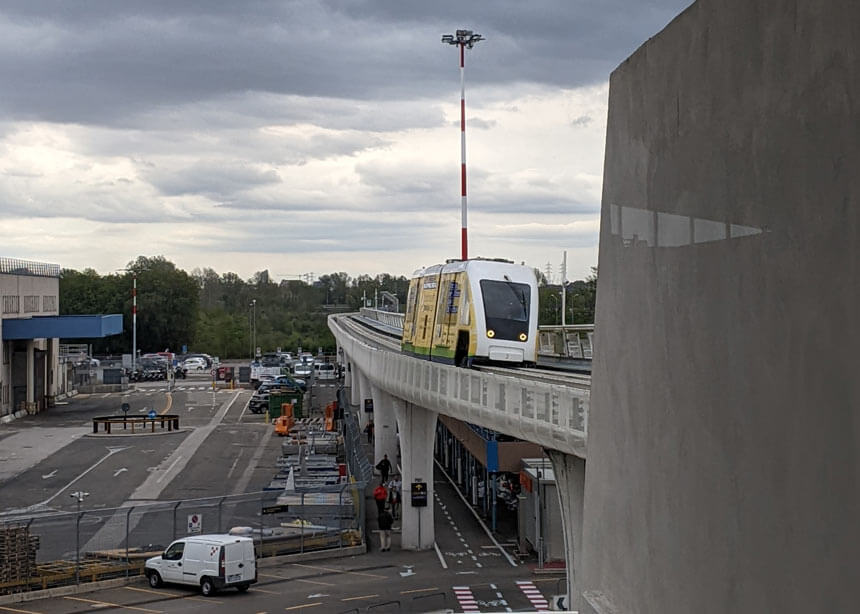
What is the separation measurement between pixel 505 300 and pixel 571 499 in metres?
9.23

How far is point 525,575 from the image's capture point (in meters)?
28.2

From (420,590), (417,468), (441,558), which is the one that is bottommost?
(441,558)

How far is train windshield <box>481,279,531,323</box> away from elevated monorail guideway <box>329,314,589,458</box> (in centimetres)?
190

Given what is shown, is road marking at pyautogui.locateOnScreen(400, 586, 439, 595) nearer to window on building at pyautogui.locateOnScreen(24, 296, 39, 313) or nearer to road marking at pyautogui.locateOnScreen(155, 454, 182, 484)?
road marking at pyautogui.locateOnScreen(155, 454, 182, 484)

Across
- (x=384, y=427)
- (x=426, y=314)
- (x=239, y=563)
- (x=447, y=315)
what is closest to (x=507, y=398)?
(x=447, y=315)

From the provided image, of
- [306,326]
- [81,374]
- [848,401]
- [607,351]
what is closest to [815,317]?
[848,401]

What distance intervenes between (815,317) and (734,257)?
31.7 inches

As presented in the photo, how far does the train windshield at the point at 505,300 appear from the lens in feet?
86.0

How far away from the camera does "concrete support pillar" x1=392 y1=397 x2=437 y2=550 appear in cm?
3216

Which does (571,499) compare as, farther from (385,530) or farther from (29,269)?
(29,269)

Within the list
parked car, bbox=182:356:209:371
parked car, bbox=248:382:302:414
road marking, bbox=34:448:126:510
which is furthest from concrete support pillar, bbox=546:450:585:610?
parked car, bbox=182:356:209:371

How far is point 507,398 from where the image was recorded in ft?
62.8

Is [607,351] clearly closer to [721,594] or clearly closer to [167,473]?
[721,594]

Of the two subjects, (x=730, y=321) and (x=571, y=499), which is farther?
(x=571, y=499)
